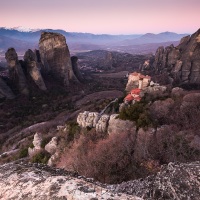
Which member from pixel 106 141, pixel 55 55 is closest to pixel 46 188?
pixel 106 141

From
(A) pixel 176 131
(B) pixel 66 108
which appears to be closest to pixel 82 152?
(A) pixel 176 131

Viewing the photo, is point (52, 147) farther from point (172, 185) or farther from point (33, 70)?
point (33, 70)

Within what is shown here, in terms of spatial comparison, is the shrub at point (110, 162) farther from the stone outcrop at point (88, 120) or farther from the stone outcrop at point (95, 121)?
the stone outcrop at point (88, 120)

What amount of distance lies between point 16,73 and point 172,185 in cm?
10294

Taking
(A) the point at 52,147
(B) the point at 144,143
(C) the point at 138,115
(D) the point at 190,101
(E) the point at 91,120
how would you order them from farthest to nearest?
A: 1. (E) the point at 91,120
2. (A) the point at 52,147
3. (D) the point at 190,101
4. (C) the point at 138,115
5. (B) the point at 144,143

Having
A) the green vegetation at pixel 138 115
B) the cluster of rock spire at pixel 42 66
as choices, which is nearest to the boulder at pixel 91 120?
the green vegetation at pixel 138 115

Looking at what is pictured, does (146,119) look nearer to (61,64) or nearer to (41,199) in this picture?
(41,199)

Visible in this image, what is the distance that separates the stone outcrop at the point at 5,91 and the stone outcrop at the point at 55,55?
94.5 feet

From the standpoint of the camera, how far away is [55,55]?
126 meters

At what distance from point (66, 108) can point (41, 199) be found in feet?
301

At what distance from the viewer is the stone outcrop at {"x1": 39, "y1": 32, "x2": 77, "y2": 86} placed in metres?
126

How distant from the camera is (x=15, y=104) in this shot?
98875mm

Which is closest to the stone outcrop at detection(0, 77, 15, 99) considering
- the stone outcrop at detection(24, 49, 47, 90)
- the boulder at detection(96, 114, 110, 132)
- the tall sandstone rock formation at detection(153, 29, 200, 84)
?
the stone outcrop at detection(24, 49, 47, 90)

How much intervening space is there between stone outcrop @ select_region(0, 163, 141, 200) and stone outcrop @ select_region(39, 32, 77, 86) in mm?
120234
